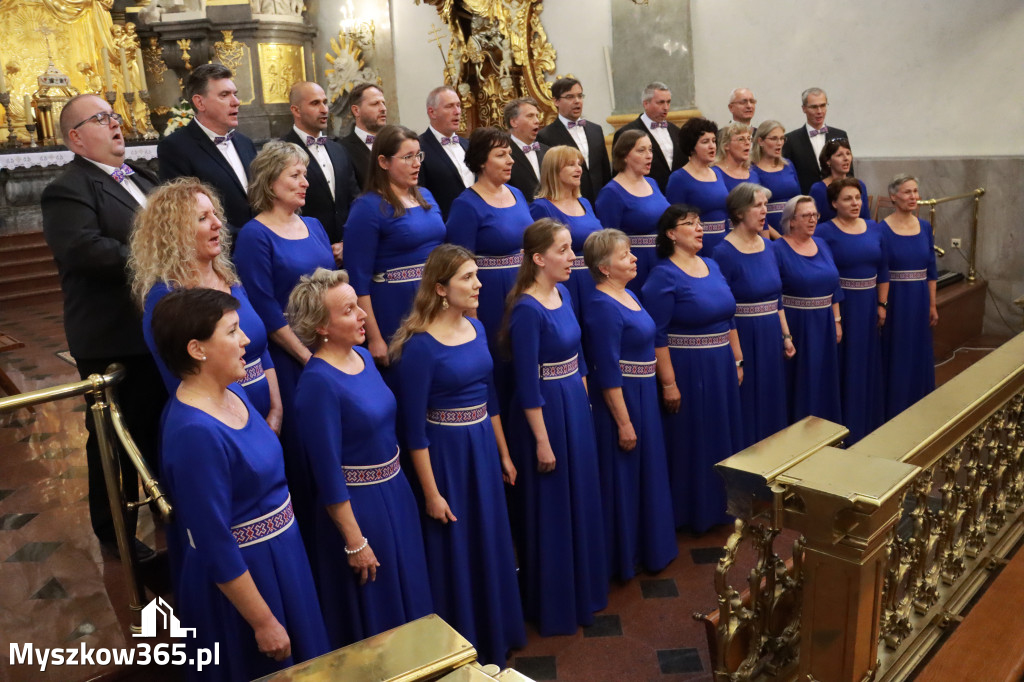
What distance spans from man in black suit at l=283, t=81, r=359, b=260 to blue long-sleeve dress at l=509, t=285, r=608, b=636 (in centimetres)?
164

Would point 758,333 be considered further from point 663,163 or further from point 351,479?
point 351,479

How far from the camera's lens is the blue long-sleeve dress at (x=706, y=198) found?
19.7 ft

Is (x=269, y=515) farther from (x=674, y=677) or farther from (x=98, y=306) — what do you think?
(x=674, y=677)

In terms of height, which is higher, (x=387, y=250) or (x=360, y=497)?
(x=387, y=250)

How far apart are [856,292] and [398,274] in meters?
3.27

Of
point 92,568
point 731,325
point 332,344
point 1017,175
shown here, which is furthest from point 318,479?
point 1017,175

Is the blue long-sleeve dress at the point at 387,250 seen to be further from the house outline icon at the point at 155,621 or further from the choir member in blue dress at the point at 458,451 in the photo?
the house outline icon at the point at 155,621

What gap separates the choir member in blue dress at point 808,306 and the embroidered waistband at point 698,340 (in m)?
1.00

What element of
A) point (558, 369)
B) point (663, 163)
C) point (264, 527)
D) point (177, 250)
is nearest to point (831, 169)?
point (663, 163)

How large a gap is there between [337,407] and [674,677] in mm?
1840

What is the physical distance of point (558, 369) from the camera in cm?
429

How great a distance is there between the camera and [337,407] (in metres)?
3.30

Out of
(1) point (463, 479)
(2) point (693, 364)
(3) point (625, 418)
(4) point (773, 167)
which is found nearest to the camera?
(1) point (463, 479)

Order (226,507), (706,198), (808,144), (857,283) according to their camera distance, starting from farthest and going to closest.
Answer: (808,144)
(857,283)
(706,198)
(226,507)
